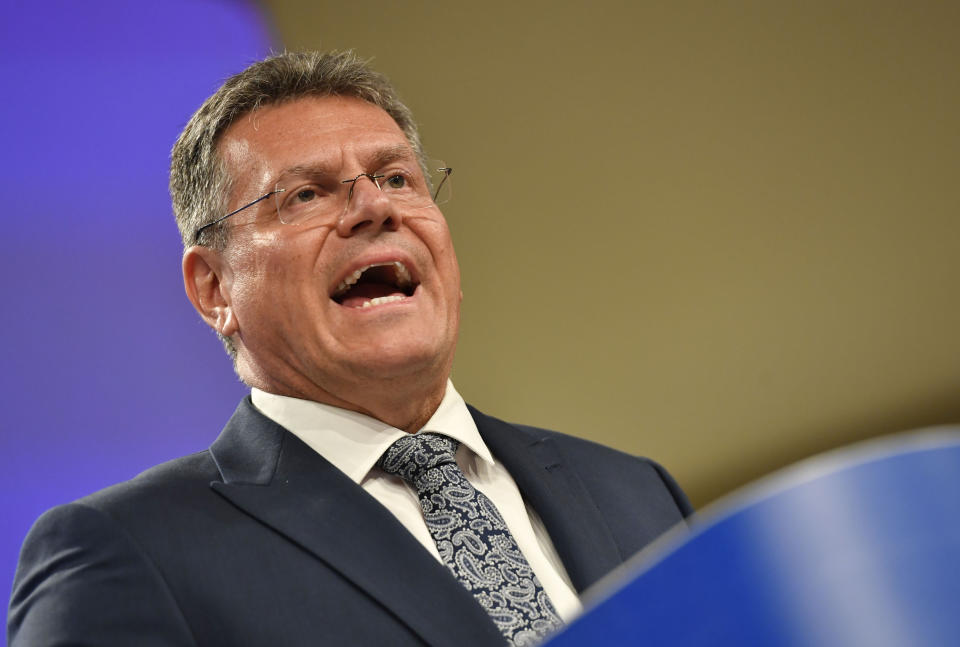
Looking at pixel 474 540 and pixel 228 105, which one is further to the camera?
pixel 228 105

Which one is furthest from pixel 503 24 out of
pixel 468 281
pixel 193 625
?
pixel 193 625

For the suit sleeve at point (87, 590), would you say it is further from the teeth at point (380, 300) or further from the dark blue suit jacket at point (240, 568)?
the teeth at point (380, 300)

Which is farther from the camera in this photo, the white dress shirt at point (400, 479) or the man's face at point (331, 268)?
the man's face at point (331, 268)

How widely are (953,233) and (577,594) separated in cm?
233

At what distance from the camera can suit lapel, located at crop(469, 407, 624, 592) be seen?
4.84 feet

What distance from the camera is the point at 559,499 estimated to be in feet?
5.14

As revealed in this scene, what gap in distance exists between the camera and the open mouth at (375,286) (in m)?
1.57

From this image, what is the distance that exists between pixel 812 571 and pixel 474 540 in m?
0.86

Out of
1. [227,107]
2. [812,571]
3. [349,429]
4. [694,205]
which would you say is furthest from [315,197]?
[694,205]

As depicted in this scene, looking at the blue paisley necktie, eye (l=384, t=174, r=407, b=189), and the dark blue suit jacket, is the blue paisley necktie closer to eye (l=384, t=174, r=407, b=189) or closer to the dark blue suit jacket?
the dark blue suit jacket

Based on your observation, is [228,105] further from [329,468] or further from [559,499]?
[559,499]

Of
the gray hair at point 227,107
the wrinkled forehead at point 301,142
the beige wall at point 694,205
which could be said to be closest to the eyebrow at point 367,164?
the wrinkled forehead at point 301,142

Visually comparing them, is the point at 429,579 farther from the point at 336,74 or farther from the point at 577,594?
the point at 336,74

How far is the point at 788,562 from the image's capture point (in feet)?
1.86
